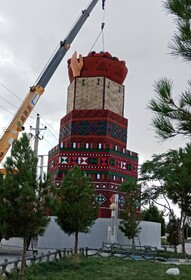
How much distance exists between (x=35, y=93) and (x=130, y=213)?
10.9 metres

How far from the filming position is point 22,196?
10.2m

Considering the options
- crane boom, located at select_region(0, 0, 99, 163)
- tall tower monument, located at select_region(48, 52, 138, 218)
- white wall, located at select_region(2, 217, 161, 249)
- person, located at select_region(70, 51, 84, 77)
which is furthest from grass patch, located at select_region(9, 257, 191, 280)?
person, located at select_region(70, 51, 84, 77)

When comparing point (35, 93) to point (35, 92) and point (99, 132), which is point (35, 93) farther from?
point (99, 132)

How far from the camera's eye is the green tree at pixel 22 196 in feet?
33.5

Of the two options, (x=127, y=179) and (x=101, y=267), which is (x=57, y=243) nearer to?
(x=127, y=179)

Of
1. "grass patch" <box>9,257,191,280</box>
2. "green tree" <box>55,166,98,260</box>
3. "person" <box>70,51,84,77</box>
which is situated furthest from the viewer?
"person" <box>70,51,84,77</box>

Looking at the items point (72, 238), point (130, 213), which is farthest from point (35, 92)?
point (130, 213)

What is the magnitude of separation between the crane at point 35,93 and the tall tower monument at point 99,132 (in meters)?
6.94

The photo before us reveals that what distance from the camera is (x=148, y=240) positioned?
103 feet

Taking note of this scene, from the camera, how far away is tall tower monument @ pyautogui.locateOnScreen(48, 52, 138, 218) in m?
30.0

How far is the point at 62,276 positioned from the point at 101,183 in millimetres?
17642

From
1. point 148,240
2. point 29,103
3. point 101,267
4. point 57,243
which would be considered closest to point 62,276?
point 101,267

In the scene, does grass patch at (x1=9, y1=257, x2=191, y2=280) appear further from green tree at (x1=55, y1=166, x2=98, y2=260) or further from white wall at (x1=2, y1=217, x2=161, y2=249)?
white wall at (x1=2, y1=217, x2=161, y2=249)

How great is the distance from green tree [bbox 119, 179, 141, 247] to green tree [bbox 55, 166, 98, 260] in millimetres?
10999
